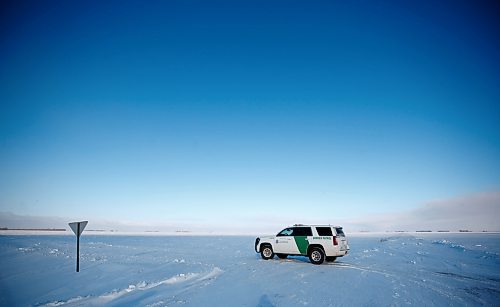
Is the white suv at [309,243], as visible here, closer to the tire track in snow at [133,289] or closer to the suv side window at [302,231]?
the suv side window at [302,231]

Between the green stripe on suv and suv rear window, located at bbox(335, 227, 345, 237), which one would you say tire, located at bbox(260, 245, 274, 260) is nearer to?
the green stripe on suv

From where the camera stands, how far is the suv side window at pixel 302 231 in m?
16.2

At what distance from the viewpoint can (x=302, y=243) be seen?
53.6 ft

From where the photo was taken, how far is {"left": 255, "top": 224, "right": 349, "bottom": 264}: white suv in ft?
50.6

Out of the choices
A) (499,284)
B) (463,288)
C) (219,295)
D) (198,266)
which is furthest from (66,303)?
(499,284)

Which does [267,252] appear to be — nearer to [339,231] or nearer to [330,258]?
[330,258]

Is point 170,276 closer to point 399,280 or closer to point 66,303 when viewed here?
point 66,303

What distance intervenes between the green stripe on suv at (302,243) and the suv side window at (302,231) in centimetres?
18

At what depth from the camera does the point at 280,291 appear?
9.31 metres

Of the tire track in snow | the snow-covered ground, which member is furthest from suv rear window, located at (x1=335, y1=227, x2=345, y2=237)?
the tire track in snow

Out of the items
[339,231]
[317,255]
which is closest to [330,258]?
[317,255]

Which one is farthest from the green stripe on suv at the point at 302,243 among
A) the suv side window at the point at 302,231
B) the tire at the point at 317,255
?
the tire at the point at 317,255

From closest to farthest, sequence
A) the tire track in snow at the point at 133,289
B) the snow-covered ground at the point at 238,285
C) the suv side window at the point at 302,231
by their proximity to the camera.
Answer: the tire track in snow at the point at 133,289, the snow-covered ground at the point at 238,285, the suv side window at the point at 302,231

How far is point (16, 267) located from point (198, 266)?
8.02 meters
